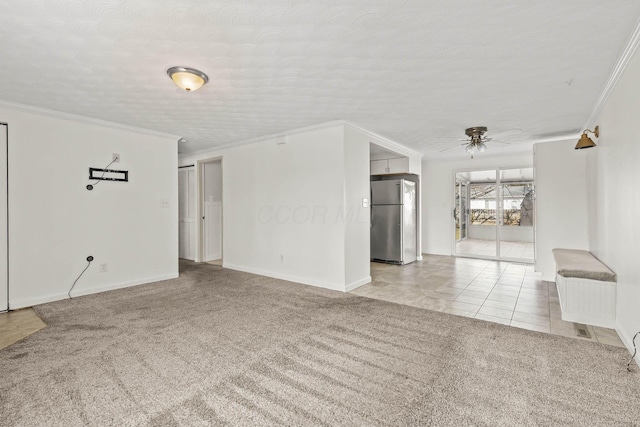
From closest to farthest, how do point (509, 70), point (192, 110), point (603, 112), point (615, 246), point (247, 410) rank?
point (247, 410), point (509, 70), point (615, 246), point (603, 112), point (192, 110)

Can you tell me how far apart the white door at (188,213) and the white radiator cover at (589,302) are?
6436 mm

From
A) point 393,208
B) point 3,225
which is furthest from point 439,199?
point 3,225

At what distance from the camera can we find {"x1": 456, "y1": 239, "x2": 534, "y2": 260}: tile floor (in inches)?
270

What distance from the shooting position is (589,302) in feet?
9.61

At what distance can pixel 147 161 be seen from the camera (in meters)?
4.68

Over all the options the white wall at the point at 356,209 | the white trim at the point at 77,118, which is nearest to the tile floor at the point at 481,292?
the white wall at the point at 356,209

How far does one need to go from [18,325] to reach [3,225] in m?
1.22

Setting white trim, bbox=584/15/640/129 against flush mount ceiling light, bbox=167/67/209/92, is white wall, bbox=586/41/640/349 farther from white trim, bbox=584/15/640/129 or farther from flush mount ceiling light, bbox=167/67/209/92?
flush mount ceiling light, bbox=167/67/209/92

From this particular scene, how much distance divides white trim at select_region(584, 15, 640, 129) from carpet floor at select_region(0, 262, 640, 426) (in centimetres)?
234

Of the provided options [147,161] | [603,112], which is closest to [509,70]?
[603,112]

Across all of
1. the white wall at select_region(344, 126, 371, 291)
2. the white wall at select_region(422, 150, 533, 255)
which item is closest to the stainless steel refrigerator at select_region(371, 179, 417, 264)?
the white wall at select_region(422, 150, 533, 255)

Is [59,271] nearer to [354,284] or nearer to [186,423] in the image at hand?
[186,423]

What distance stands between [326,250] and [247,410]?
2.77 m

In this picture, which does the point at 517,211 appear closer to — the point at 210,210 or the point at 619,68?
the point at 619,68
